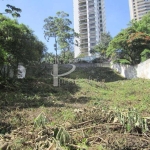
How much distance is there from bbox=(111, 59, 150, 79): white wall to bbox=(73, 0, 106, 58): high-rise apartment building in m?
37.2

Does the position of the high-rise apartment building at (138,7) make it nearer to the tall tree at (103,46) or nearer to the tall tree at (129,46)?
the tall tree at (103,46)

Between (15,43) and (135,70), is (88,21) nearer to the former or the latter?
(135,70)

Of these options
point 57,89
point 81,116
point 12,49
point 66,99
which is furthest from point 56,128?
point 12,49

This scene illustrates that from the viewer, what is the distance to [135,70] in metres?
18.4

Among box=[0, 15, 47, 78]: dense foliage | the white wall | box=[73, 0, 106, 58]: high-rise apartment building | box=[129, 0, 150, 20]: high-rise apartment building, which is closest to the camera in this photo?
box=[0, 15, 47, 78]: dense foliage

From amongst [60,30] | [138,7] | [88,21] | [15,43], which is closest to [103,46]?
[60,30]

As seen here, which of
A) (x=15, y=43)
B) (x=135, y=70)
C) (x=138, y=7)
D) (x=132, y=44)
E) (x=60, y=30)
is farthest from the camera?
(x=138, y=7)

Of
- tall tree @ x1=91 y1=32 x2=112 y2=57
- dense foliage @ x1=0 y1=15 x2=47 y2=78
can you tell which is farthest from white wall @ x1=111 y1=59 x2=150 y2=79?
tall tree @ x1=91 y1=32 x2=112 y2=57

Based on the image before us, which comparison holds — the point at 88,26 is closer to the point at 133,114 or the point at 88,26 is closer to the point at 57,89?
the point at 57,89

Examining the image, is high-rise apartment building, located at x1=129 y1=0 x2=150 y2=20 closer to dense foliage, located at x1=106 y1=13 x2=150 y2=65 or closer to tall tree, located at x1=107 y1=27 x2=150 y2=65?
dense foliage, located at x1=106 y1=13 x2=150 y2=65

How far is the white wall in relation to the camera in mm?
15414

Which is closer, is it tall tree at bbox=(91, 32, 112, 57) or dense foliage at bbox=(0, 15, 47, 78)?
dense foliage at bbox=(0, 15, 47, 78)

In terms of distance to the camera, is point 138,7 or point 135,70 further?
point 138,7

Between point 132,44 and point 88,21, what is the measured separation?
45.1 meters
